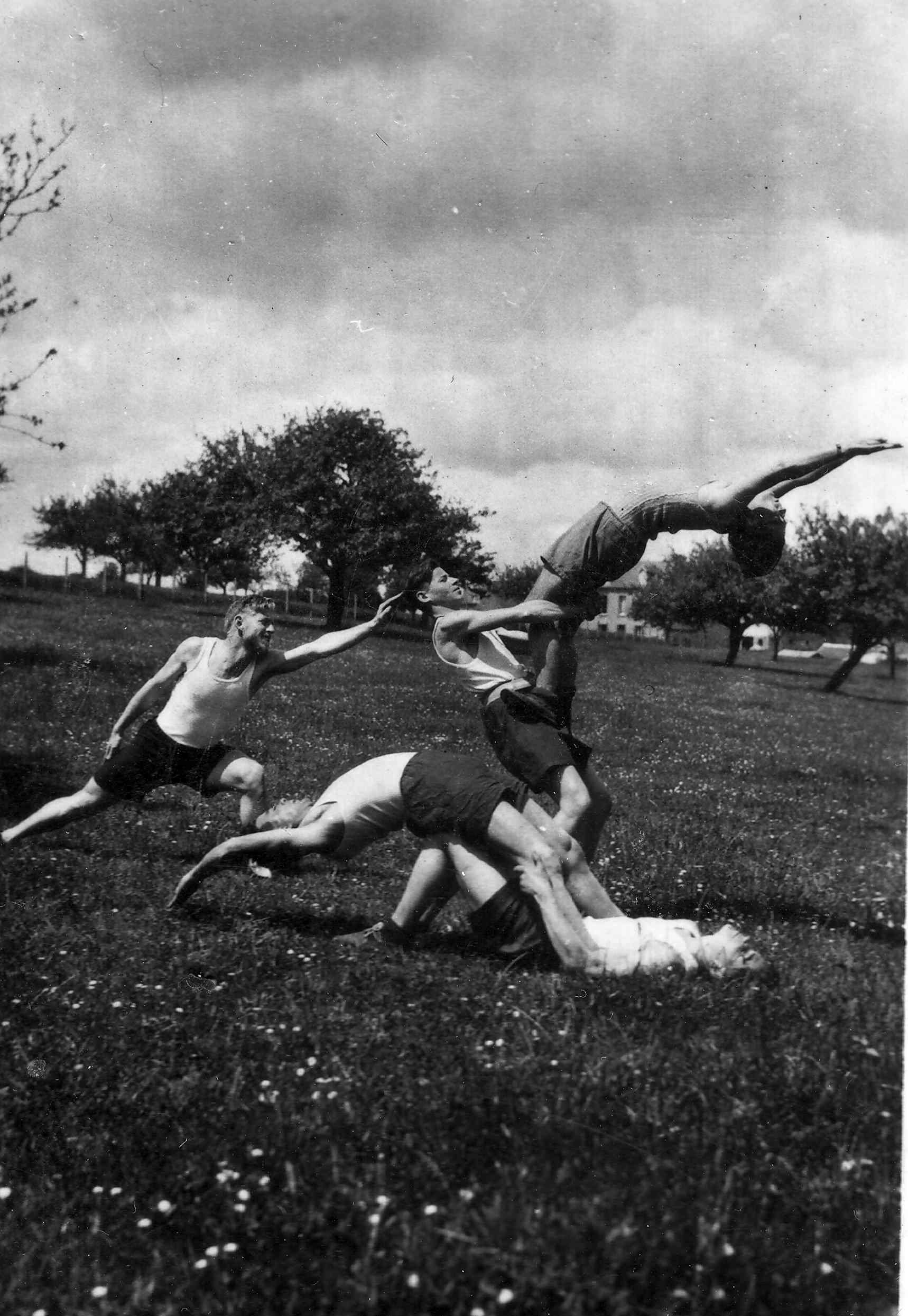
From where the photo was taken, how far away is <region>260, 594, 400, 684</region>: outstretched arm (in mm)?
6453

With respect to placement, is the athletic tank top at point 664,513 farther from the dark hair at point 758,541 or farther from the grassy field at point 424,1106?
A: the grassy field at point 424,1106

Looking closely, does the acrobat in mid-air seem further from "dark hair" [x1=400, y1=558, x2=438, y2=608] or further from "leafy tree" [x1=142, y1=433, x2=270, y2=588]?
"leafy tree" [x1=142, y1=433, x2=270, y2=588]

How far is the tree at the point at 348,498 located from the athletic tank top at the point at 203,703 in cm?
660

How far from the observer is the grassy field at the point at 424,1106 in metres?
2.97

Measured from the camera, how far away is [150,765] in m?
7.33

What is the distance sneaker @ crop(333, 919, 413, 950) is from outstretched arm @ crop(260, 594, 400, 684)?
5.88 feet

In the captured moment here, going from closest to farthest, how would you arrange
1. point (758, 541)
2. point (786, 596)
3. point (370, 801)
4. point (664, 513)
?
point (370, 801) < point (758, 541) < point (664, 513) < point (786, 596)

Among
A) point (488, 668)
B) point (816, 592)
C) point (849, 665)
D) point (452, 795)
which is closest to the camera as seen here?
point (452, 795)

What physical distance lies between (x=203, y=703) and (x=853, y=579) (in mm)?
23897

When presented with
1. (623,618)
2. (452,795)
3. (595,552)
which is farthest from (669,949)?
(623,618)

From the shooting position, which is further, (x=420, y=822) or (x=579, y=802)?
(x=579, y=802)

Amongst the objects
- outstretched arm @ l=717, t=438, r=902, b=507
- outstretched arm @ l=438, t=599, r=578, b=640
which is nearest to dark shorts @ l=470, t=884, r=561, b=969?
outstretched arm @ l=438, t=599, r=578, b=640

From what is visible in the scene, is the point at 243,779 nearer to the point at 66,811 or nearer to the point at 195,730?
the point at 195,730

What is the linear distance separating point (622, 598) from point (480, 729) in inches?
1517
